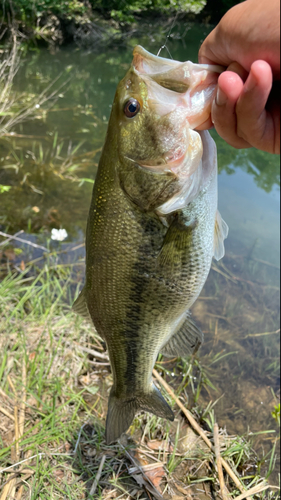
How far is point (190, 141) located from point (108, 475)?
230cm

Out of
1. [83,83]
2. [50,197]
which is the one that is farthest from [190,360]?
[83,83]

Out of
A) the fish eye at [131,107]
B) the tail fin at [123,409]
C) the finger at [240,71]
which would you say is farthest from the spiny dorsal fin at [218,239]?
the tail fin at [123,409]

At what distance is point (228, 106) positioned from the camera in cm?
132

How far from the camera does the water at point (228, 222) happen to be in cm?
412

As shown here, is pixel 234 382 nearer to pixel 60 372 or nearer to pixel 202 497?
pixel 202 497

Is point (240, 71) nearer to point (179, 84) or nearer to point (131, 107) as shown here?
point (179, 84)

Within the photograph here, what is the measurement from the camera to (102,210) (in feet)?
5.89

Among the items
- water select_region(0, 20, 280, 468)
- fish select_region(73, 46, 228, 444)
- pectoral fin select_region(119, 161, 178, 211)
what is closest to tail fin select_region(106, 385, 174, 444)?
fish select_region(73, 46, 228, 444)

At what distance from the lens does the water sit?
13.5 ft

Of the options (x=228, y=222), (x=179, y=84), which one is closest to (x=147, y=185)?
(x=179, y=84)

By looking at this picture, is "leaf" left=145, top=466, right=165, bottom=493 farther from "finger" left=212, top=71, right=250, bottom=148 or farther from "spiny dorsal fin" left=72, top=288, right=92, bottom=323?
"finger" left=212, top=71, right=250, bottom=148

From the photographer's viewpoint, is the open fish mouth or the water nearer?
the open fish mouth

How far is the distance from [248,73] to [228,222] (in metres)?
5.58

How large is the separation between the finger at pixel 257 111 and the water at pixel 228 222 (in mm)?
3012
